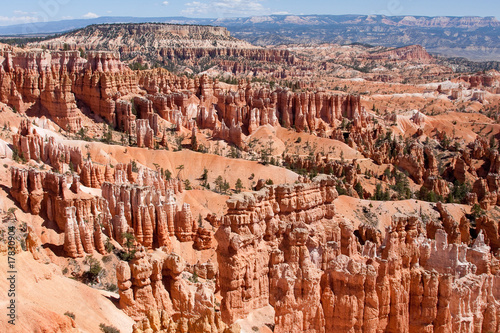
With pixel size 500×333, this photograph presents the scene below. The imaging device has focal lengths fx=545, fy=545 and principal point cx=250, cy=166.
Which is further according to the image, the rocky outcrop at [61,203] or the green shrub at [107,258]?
the green shrub at [107,258]

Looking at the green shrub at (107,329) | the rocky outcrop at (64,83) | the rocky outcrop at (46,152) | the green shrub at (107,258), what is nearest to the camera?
the green shrub at (107,329)

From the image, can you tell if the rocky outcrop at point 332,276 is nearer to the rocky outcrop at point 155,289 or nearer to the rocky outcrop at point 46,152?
the rocky outcrop at point 155,289

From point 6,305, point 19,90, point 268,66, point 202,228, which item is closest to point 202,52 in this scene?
point 268,66

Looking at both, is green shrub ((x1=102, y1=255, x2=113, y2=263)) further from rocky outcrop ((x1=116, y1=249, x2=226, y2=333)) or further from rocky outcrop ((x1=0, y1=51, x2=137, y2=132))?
rocky outcrop ((x1=0, y1=51, x2=137, y2=132))

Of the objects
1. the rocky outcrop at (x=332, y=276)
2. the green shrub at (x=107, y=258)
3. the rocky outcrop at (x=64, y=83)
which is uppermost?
the rocky outcrop at (x=64, y=83)

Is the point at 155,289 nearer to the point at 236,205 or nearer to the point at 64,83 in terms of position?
the point at 236,205

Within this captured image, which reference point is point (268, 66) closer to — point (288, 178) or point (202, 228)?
point (288, 178)

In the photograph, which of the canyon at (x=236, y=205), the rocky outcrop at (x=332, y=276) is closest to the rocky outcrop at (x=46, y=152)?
the canyon at (x=236, y=205)

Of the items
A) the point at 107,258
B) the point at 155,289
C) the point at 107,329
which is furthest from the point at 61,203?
the point at 107,329
